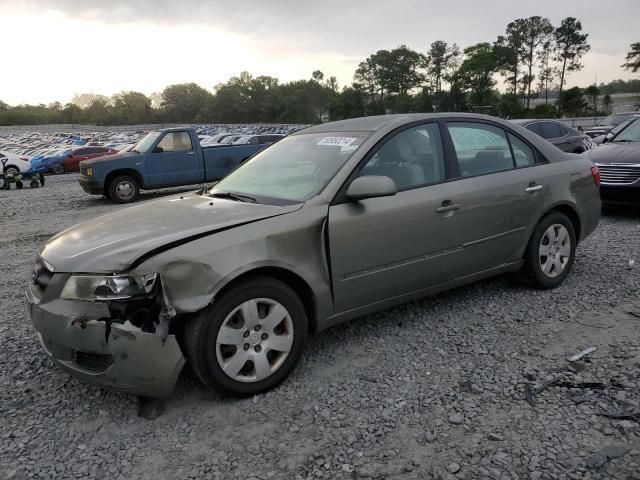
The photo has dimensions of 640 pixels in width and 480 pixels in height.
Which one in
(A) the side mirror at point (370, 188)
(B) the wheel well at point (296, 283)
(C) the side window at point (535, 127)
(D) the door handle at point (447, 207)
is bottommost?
Answer: (B) the wheel well at point (296, 283)

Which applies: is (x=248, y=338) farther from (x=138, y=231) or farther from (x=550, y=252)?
(x=550, y=252)

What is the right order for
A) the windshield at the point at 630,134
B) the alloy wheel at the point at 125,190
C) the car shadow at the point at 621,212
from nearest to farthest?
the car shadow at the point at 621,212 → the windshield at the point at 630,134 → the alloy wheel at the point at 125,190

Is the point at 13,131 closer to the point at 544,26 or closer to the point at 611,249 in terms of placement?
the point at 544,26

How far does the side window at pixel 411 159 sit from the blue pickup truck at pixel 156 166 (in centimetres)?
871

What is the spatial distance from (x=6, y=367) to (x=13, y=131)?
340 ft

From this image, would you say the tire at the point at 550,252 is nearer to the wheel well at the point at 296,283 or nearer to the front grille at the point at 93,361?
the wheel well at the point at 296,283

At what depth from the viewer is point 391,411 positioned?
9.36 ft

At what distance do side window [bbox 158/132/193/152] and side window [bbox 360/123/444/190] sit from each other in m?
10.1

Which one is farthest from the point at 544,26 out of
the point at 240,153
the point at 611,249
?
the point at 611,249

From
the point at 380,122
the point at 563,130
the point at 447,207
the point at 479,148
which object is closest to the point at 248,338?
the point at 447,207

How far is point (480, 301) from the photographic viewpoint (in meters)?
4.41

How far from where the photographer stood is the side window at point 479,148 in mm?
4008

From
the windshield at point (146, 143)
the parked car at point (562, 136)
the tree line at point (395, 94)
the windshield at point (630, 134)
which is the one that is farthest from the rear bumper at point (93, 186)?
the tree line at point (395, 94)

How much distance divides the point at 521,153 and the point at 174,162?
1004 centimetres
